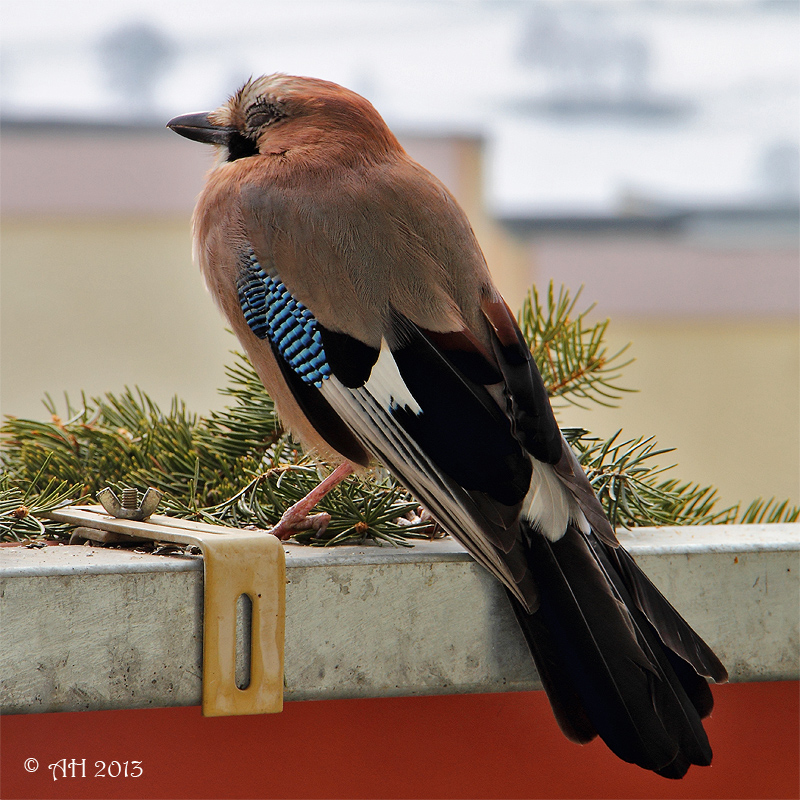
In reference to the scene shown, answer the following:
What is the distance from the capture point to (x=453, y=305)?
82 centimetres

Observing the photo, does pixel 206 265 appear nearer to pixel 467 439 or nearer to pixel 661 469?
pixel 467 439

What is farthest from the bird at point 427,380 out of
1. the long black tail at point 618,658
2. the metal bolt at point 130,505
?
the metal bolt at point 130,505

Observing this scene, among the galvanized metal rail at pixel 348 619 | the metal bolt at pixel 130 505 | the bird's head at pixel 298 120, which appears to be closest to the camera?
the galvanized metal rail at pixel 348 619

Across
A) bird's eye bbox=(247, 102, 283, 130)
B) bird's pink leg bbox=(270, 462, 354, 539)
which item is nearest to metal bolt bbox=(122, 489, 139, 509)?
bird's pink leg bbox=(270, 462, 354, 539)

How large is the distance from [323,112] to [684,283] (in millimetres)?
5109

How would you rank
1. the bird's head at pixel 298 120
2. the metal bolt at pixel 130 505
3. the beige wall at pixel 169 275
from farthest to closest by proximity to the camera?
the beige wall at pixel 169 275 → the bird's head at pixel 298 120 → the metal bolt at pixel 130 505

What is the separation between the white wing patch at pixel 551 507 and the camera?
29.1 inches

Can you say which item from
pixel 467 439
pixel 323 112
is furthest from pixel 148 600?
pixel 323 112

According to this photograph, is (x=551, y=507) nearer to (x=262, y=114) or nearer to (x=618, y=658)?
(x=618, y=658)

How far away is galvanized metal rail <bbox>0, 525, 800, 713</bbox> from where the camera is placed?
0.59 m

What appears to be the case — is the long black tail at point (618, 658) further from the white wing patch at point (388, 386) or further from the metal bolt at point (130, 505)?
the metal bolt at point (130, 505)

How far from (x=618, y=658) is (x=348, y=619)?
0.63ft

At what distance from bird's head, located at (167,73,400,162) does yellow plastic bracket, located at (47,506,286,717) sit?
0.41 m

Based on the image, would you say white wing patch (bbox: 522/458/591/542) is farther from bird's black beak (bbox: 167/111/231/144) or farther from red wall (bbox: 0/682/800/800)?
bird's black beak (bbox: 167/111/231/144)
